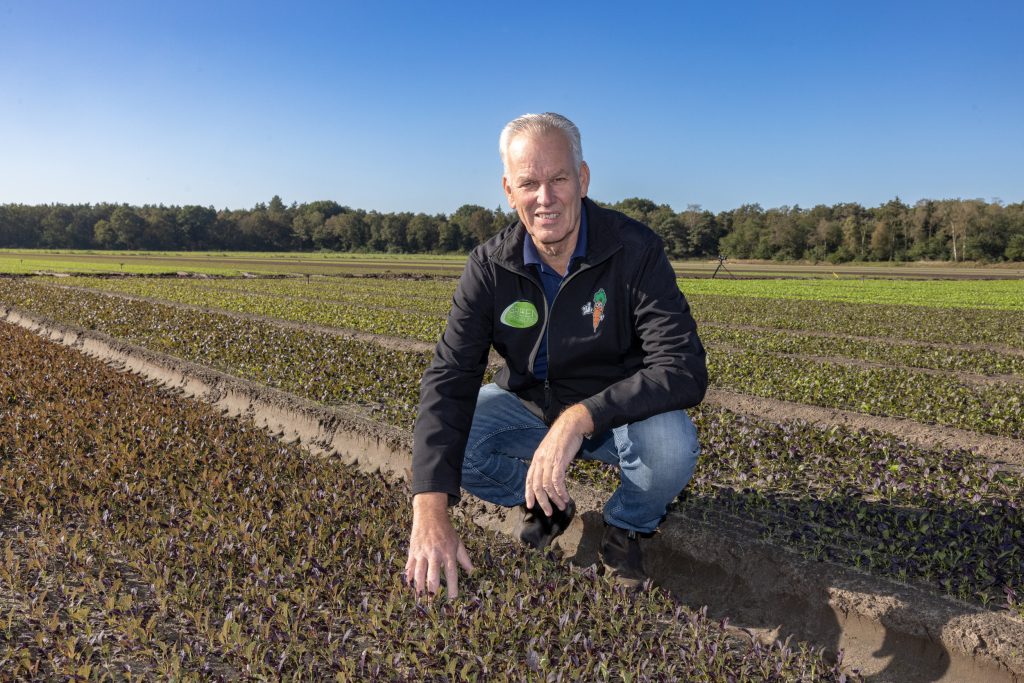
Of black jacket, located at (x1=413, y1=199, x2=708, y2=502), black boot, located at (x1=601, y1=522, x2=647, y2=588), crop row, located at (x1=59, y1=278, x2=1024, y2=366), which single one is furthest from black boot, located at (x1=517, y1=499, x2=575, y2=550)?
crop row, located at (x1=59, y1=278, x2=1024, y2=366)

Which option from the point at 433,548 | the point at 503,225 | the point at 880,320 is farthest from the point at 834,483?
the point at 503,225

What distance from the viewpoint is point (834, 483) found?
217 inches

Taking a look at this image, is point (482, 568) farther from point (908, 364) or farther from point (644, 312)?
point (908, 364)

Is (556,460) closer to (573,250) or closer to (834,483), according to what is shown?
(573,250)

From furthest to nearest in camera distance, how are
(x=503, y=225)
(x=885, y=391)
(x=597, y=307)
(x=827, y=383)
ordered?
(x=503, y=225)
(x=827, y=383)
(x=885, y=391)
(x=597, y=307)

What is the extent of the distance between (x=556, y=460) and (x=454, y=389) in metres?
0.74

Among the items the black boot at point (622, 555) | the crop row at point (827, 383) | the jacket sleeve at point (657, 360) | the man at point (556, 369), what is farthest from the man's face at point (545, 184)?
the crop row at point (827, 383)

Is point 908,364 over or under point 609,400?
under

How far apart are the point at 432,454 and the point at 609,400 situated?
81 cm

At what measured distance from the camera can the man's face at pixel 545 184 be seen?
3.32 meters

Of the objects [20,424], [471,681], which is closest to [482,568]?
[471,681]

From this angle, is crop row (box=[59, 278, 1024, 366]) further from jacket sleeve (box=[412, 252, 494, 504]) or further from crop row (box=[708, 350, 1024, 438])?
jacket sleeve (box=[412, 252, 494, 504])

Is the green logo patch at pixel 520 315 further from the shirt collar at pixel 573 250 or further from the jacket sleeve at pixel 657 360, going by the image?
the jacket sleeve at pixel 657 360

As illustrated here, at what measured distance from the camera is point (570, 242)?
12.3 ft
